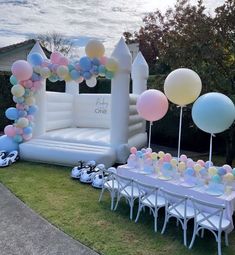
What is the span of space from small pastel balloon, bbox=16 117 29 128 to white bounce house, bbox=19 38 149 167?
44cm

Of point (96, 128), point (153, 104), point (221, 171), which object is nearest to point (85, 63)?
point (153, 104)

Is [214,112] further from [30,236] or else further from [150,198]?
[30,236]

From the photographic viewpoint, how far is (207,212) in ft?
13.6

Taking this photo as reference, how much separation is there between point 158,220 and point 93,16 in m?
11.4

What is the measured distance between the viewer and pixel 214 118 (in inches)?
178

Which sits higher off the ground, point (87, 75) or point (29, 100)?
point (87, 75)

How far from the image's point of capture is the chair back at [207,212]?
3.79 meters

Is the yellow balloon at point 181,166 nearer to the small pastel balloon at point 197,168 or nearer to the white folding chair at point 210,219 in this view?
the small pastel balloon at point 197,168

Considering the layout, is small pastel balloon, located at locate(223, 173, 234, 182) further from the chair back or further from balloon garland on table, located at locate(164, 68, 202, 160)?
balloon garland on table, located at locate(164, 68, 202, 160)

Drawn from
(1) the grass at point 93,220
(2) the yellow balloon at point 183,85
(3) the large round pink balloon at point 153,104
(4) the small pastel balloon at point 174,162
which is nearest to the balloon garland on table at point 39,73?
(1) the grass at point 93,220

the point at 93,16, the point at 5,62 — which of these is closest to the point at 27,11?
the point at 93,16

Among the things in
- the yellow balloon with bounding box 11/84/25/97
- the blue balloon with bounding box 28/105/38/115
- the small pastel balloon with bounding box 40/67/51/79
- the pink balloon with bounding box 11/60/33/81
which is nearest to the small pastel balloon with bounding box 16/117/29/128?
the blue balloon with bounding box 28/105/38/115

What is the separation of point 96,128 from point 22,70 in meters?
3.67

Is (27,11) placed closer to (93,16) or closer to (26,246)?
(93,16)
